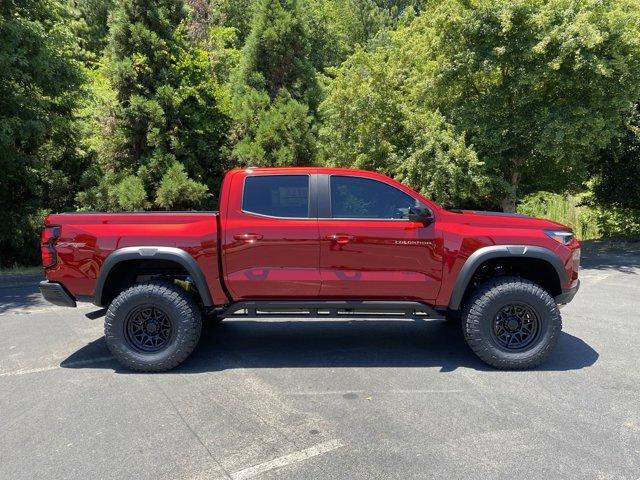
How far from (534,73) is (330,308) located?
799cm

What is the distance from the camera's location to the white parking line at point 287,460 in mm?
2885

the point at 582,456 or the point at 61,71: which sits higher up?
the point at 61,71

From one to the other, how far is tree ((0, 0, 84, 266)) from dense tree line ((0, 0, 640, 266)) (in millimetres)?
40

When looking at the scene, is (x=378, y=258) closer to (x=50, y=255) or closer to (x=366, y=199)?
(x=366, y=199)

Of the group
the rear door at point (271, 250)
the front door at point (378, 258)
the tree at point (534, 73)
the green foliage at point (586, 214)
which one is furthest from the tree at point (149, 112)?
the green foliage at point (586, 214)

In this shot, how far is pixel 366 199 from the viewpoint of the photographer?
467 centimetres

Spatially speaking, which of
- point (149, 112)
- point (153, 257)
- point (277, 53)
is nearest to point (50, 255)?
point (153, 257)

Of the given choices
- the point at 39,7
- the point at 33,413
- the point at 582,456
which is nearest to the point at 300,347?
the point at 33,413

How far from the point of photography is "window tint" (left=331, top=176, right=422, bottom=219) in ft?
15.1

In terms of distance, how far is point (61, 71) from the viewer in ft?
34.5

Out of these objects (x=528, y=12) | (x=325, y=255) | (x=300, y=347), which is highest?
(x=528, y=12)

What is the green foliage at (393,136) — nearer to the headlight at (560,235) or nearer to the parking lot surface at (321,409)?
the parking lot surface at (321,409)

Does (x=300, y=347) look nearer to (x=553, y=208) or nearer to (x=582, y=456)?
(x=582, y=456)

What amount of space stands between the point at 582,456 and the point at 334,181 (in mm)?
2914
